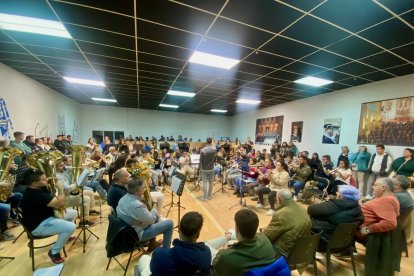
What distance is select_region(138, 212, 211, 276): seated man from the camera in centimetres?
134

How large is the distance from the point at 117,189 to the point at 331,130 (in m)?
7.12

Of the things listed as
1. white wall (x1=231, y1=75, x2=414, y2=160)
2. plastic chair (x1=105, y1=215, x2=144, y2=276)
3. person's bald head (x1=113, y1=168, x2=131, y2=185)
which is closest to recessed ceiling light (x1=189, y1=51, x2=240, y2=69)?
person's bald head (x1=113, y1=168, x2=131, y2=185)

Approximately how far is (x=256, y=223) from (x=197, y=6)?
8.63ft

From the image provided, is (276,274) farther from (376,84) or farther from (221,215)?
(376,84)

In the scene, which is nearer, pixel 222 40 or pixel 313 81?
pixel 222 40

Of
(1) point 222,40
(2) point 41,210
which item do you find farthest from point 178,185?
(1) point 222,40

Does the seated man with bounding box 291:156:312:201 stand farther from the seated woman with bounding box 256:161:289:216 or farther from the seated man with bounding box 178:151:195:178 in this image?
the seated man with bounding box 178:151:195:178

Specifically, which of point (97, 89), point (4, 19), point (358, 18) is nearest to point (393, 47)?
point (358, 18)

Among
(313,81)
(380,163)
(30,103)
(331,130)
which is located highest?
(313,81)

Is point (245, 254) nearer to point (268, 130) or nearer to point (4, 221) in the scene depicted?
point (4, 221)

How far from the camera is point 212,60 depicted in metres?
4.45

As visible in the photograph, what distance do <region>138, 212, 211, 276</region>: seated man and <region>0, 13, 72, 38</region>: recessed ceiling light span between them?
3.64 m

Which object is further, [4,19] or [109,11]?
[4,19]

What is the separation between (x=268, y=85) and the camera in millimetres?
6309
